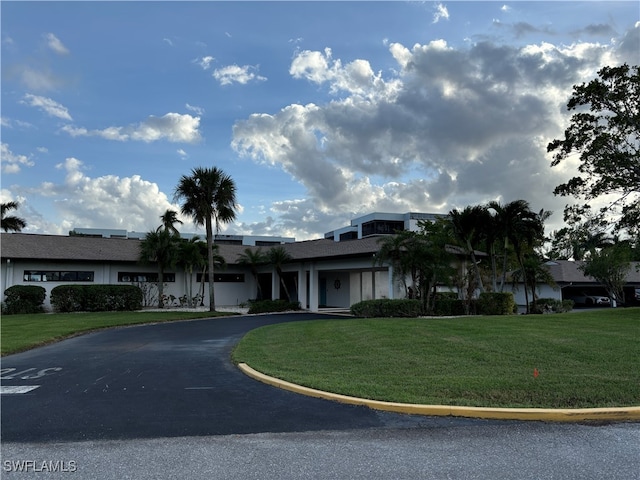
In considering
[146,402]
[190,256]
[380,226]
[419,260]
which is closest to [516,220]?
[419,260]

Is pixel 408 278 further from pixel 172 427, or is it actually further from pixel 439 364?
pixel 172 427

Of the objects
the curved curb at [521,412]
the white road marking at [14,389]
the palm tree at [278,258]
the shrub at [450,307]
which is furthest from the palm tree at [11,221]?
the curved curb at [521,412]

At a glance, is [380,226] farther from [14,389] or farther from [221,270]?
[14,389]

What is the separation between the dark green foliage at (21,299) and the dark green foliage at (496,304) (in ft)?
79.7

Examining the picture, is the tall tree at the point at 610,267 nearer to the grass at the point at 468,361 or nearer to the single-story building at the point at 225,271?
the single-story building at the point at 225,271

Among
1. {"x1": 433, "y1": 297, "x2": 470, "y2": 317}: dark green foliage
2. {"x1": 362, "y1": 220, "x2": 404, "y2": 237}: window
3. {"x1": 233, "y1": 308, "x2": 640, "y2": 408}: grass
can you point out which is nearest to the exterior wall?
{"x1": 433, "y1": 297, "x2": 470, "y2": 317}: dark green foliage

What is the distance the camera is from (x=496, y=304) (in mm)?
24500

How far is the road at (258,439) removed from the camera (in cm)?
494

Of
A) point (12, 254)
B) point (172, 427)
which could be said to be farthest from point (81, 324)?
point (172, 427)

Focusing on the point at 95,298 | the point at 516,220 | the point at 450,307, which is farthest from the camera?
the point at 95,298

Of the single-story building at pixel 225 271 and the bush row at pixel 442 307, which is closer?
the bush row at pixel 442 307

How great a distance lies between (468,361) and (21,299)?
1060 inches

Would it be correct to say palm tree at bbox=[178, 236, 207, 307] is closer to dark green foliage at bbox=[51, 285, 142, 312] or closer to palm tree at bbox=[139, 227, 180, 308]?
palm tree at bbox=[139, 227, 180, 308]

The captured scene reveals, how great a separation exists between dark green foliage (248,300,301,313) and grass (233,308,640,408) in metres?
14.7
